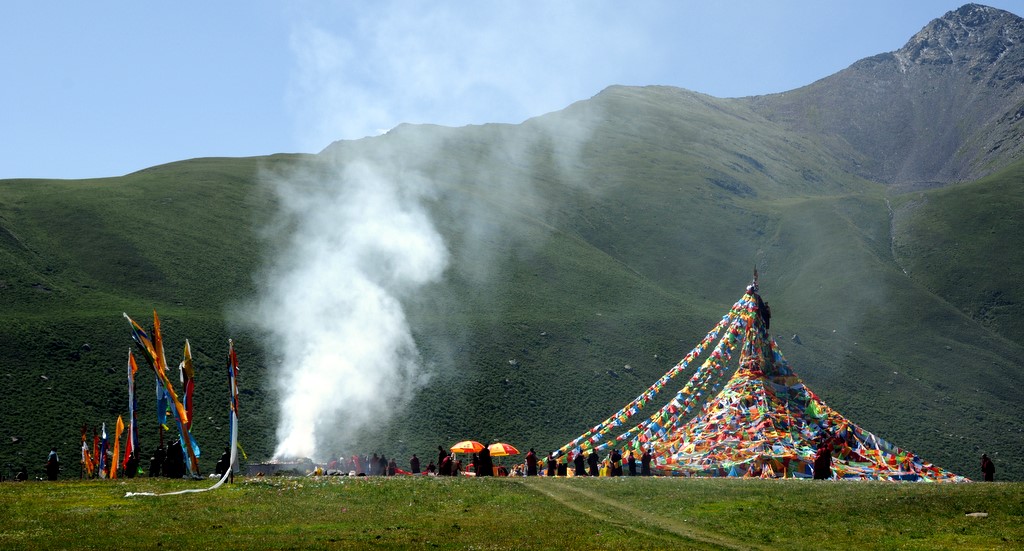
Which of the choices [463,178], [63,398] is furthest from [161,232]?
[463,178]

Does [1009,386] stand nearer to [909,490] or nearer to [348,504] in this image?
[909,490]

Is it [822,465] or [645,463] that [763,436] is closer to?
[822,465]

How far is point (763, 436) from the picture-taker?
54906 mm

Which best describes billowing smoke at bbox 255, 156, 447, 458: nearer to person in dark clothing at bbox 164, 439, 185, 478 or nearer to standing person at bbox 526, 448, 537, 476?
Answer: standing person at bbox 526, 448, 537, 476

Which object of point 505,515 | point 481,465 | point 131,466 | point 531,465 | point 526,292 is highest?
point 526,292

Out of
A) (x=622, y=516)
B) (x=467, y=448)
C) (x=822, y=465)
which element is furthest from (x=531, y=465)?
(x=622, y=516)

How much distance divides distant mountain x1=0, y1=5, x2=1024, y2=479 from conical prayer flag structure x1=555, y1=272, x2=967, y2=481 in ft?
95.4

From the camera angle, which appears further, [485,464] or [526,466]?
[526,466]

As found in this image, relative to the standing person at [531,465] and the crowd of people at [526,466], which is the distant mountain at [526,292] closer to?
the crowd of people at [526,466]

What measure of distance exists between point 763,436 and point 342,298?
178 ft

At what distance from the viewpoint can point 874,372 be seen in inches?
4843

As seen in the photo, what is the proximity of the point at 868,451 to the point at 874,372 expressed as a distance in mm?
71259

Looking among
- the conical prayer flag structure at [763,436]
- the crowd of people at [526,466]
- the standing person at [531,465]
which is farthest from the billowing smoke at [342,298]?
the conical prayer flag structure at [763,436]

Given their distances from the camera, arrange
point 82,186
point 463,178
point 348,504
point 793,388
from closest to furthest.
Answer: point 348,504 < point 793,388 < point 82,186 < point 463,178
